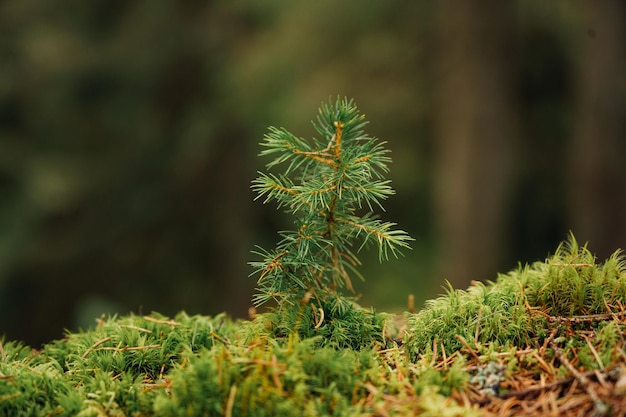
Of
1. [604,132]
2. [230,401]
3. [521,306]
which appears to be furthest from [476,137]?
[230,401]

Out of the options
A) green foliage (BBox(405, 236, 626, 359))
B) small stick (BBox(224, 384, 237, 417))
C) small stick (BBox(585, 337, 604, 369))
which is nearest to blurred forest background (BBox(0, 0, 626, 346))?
green foliage (BBox(405, 236, 626, 359))

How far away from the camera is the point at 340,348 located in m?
1.50

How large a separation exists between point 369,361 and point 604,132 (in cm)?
728

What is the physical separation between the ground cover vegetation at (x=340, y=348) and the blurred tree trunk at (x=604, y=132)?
6.34 m

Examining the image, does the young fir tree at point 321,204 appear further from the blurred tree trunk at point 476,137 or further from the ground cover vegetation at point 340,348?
the blurred tree trunk at point 476,137

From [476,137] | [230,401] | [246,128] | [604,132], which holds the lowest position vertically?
[230,401]

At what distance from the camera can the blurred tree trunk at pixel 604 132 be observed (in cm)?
755

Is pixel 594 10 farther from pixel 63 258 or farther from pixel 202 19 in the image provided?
pixel 63 258

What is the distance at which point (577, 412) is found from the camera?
4.10ft

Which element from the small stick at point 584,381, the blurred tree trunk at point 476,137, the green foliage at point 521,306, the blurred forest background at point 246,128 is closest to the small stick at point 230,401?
the green foliage at point 521,306

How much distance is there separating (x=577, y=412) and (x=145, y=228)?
10.4 metres

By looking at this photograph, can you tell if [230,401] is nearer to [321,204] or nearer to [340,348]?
[340,348]

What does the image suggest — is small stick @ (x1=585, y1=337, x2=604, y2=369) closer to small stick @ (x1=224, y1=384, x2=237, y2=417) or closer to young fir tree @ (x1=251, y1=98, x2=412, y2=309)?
young fir tree @ (x1=251, y1=98, x2=412, y2=309)

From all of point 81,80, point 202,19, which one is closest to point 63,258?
point 81,80
